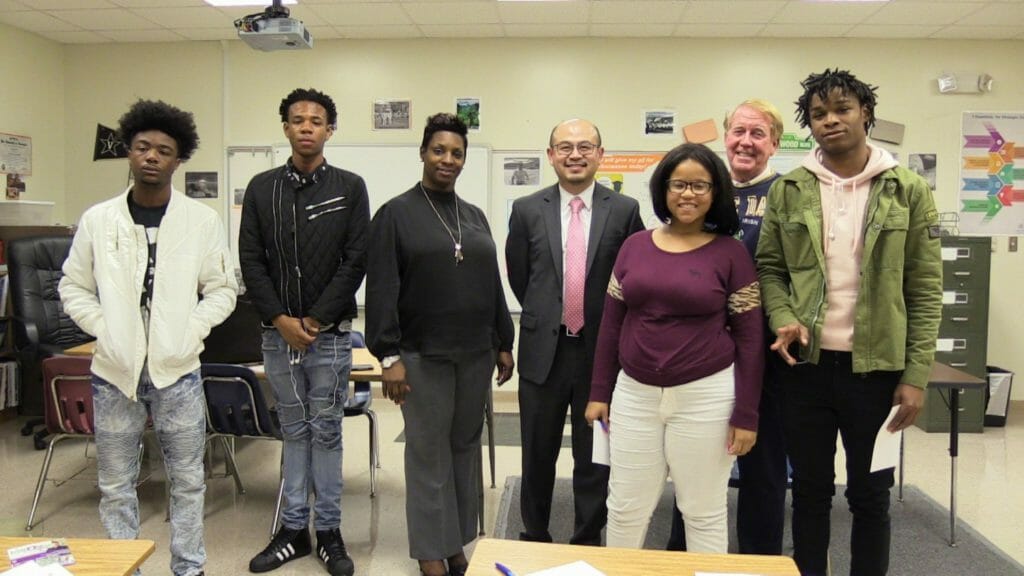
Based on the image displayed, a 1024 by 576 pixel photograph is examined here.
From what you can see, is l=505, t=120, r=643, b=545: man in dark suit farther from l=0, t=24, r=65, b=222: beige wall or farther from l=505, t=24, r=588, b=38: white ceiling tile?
l=0, t=24, r=65, b=222: beige wall

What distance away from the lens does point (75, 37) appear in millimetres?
5094

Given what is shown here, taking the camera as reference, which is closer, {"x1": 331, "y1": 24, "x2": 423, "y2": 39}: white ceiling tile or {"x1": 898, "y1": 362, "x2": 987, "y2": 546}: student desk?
{"x1": 898, "y1": 362, "x2": 987, "y2": 546}: student desk

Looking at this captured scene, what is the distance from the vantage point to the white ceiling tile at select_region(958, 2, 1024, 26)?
4242mm

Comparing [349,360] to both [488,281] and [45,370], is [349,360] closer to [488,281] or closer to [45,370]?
[488,281]

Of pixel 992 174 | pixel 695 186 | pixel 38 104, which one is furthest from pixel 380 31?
pixel 992 174

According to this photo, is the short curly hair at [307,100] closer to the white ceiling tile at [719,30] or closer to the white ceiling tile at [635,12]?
the white ceiling tile at [635,12]

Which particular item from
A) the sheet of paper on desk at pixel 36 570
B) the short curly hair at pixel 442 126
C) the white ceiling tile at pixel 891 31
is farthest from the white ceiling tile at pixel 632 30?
the sheet of paper on desk at pixel 36 570

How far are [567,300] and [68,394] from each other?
2.15 metres

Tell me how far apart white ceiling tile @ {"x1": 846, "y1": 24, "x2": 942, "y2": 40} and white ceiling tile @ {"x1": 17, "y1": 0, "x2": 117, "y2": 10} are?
16.5 ft

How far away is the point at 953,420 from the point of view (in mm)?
2781

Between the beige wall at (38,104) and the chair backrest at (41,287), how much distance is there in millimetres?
977

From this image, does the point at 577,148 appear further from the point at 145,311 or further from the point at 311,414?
the point at 145,311

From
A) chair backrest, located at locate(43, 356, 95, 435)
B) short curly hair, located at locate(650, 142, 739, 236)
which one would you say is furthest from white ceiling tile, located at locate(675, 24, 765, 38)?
chair backrest, located at locate(43, 356, 95, 435)

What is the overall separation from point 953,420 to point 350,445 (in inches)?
125
